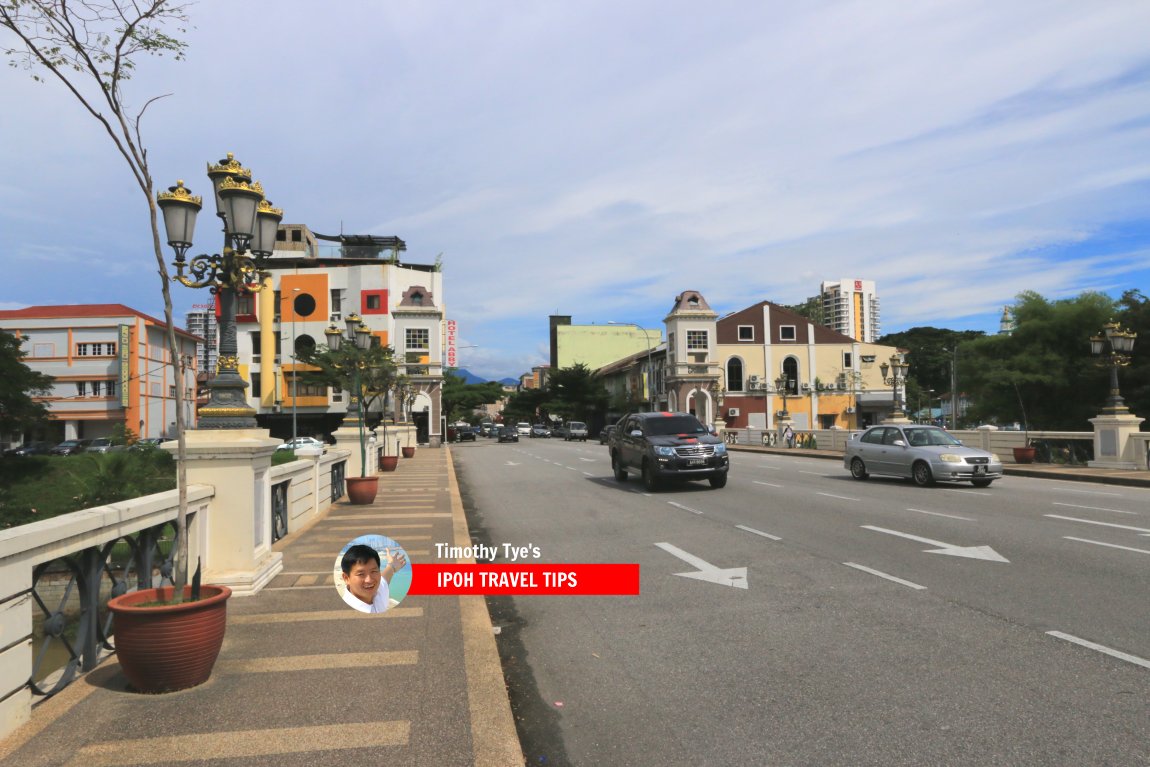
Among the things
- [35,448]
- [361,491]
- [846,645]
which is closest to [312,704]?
[846,645]

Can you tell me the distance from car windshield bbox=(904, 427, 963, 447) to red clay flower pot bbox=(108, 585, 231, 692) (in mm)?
17148

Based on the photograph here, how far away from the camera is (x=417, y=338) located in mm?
66562

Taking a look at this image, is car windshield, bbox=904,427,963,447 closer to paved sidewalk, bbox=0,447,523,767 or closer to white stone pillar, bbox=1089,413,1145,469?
white stone pillar, bbox=1089,413,1145,469

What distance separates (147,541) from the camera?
598 cm

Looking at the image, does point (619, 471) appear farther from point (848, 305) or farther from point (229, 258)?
point (848, 305)

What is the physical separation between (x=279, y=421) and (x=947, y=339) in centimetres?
7739

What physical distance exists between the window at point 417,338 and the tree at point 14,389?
29.1 metres

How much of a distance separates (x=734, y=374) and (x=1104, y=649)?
6475cm

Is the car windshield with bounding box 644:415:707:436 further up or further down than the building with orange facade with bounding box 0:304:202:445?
further down

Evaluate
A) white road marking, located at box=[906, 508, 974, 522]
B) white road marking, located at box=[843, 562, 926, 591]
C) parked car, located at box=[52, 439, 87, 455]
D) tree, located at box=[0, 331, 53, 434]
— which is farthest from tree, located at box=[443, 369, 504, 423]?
white road marking, located at box=[843, 562, 926, 591]

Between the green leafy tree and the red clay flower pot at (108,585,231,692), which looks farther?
the green leafy tree

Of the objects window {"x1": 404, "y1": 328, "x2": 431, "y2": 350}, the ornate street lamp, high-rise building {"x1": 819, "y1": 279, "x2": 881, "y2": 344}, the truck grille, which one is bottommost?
the truck grille

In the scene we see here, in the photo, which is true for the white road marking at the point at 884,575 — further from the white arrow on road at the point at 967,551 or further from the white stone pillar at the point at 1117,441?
the white stone pillar at the point at 1117,441

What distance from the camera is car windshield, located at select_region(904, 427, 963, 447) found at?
18500mm
